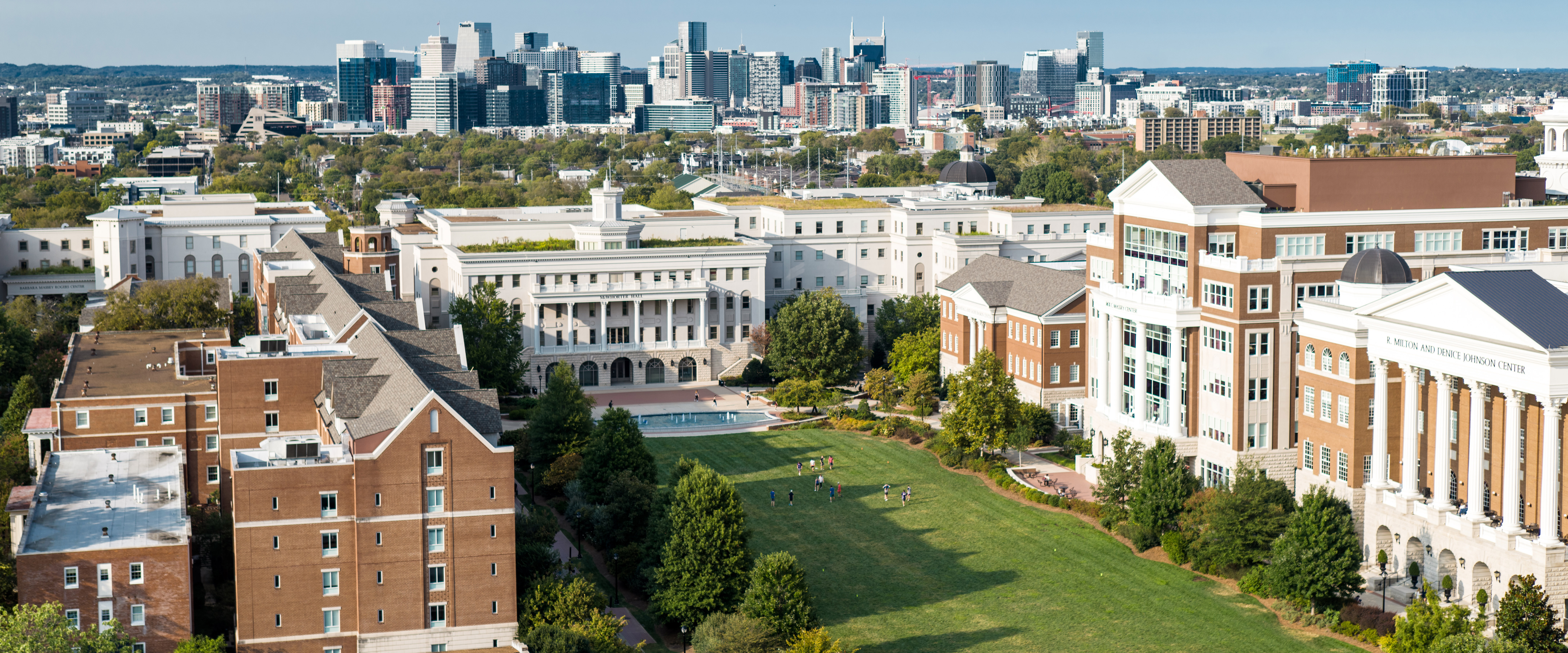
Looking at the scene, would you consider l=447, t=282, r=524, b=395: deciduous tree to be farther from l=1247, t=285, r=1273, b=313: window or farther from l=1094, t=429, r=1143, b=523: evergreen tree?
l=1247, t=285, r=1273, b=313: window

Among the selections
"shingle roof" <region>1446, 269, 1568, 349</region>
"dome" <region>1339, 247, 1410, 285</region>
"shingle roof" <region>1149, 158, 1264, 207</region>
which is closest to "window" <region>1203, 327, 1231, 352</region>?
"shingle roof" <region>1149, 158, 1264, 207</region>

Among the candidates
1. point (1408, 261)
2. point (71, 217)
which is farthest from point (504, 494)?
point (71, 217)

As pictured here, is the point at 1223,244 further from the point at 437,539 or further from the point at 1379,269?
the point at 437,539

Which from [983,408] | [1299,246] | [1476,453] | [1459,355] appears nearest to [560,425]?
[983,408]

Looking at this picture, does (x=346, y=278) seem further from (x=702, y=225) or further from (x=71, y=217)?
(x=71, y=217)

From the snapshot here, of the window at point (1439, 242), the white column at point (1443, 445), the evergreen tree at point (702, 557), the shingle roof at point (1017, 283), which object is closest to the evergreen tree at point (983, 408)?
the shingle roof at point (1017, 283)

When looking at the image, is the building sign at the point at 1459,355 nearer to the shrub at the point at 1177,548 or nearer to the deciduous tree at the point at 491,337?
the shrub at the point at 1177,548
